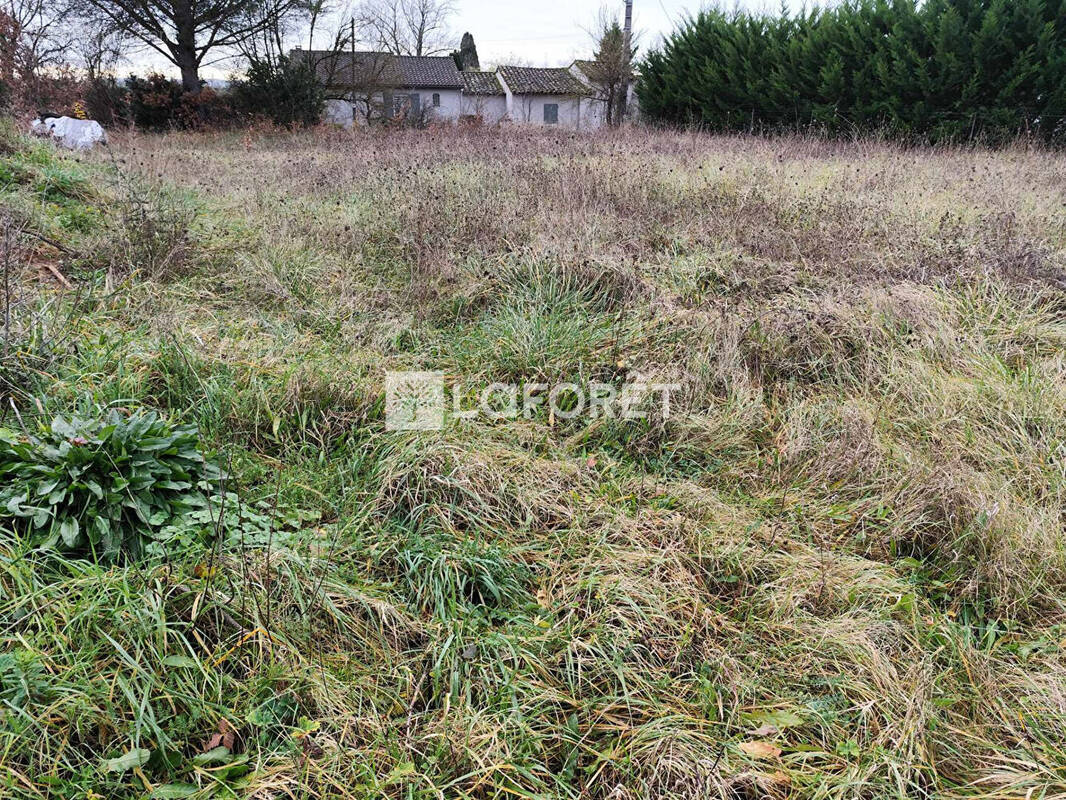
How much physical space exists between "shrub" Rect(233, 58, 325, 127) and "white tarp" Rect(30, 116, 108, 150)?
7.31 metres

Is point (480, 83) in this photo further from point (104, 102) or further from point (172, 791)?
point (172, 791)

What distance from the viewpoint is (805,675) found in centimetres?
196

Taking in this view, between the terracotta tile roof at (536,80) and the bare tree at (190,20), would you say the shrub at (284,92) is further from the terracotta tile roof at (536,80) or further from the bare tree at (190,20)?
the terracotta tile roof at (536,80)

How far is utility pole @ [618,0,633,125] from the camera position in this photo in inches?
627

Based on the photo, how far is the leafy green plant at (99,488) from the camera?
6.58 feet

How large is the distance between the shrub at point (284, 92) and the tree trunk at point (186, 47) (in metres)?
2.16

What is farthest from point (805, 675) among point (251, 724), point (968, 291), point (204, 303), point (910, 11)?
point (910, 11)

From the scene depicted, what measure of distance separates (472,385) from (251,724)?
208 centimetres

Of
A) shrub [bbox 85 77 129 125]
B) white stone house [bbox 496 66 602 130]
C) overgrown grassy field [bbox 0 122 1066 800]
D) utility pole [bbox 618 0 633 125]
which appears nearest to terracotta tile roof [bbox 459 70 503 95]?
white stone house [bbox 496 66 602 130]

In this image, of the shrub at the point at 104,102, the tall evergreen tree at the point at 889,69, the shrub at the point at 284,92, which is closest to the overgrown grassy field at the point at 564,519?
the tall evergreen tree at the point at 889,69

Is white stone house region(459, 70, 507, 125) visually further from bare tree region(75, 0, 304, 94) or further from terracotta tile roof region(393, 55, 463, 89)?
bare tree region(75, 0, 304, 94)

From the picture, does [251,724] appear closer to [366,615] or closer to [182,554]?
[366,615]

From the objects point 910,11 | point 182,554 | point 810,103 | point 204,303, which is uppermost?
point 910,11

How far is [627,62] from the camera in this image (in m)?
16.3
